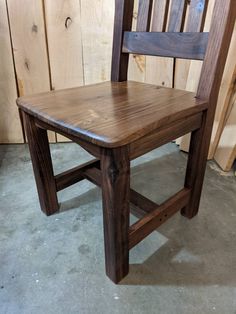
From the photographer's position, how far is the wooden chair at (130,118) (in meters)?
0.51

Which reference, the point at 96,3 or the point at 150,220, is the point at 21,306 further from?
the point at 96,3

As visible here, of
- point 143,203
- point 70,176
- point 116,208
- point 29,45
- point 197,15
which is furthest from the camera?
point 29,45

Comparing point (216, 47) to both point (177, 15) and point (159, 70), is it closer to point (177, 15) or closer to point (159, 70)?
point (177, 15)

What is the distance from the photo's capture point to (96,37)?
1.21m

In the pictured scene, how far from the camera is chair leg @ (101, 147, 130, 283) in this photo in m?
0.50

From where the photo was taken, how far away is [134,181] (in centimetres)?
110

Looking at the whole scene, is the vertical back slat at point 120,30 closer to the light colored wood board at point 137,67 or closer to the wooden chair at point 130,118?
the wooden chair at point 130,118

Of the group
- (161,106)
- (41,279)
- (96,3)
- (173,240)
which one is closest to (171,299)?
(173,240)

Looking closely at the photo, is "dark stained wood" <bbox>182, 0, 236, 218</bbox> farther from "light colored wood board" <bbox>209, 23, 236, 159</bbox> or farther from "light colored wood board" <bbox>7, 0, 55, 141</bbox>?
"light colored wood board" <bbox>7, 0, 55, 141</bbox>

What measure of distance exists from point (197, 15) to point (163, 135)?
37 centimetres

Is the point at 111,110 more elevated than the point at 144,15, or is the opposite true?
the point at 144,15

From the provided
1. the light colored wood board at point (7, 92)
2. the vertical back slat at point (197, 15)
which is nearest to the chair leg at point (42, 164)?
the vertical back slat at point (197, 15)

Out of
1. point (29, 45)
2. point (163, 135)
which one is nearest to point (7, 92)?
point (29, 45)

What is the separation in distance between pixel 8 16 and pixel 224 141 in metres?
1.18
